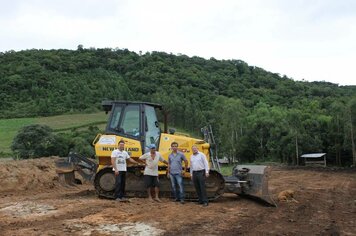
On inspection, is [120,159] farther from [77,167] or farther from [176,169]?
[77,167]

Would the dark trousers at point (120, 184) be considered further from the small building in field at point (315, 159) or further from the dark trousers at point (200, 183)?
the small building in field at point (315, 159)

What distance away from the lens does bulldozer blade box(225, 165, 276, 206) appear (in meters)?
12.0

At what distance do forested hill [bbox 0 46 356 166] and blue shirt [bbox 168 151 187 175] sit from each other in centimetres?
4366

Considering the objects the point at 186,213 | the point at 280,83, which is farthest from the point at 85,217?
the point at 280,83

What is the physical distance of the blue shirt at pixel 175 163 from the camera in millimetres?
12078

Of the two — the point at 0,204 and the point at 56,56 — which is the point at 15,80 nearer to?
the point at 56,56

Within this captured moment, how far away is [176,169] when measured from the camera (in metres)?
12.1

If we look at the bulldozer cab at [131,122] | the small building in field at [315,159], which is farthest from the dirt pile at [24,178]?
the small building in field at [315,159]

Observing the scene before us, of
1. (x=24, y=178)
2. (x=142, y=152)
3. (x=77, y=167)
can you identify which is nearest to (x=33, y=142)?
(x=24, y=178)

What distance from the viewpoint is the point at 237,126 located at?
71.2m

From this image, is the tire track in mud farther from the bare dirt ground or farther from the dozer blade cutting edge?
the dozer blade cutting edge

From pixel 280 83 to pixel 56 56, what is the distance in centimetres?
4550

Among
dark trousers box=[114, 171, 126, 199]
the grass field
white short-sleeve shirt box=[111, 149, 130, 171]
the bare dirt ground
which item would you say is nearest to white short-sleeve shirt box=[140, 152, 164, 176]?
white short-sleeve shirt box=[111, 149, 130, 171]

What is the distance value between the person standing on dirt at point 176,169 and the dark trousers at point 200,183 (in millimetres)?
417
